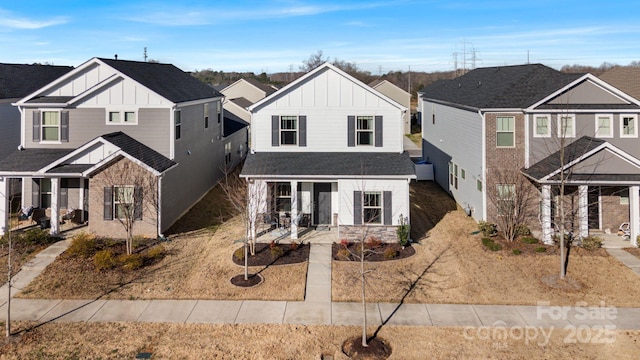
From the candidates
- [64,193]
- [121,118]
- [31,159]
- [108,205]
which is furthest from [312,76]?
[31,159]

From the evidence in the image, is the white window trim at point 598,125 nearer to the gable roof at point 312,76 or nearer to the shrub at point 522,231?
the shrub at point 522,231

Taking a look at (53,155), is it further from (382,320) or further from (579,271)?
(579,271)

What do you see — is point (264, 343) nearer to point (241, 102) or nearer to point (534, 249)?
point (534, 249)

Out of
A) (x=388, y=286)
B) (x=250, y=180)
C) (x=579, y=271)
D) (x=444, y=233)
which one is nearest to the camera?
(x=388, y=286)

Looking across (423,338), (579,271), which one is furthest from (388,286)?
(579,271)

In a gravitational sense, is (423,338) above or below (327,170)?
below
